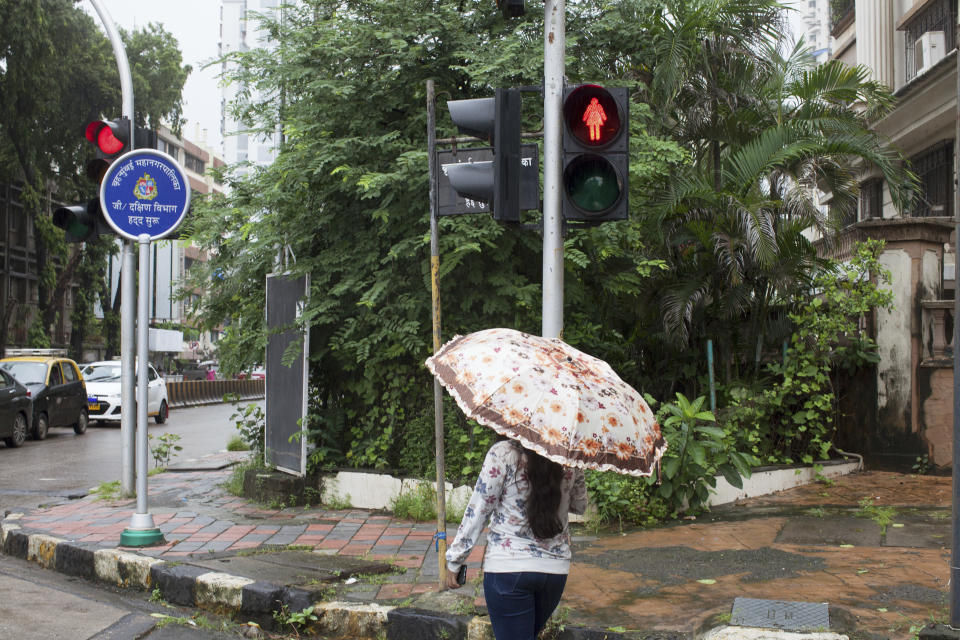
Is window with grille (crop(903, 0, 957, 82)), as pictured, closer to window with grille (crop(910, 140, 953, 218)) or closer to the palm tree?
window with grille (crop(910, 140, 953, 218))

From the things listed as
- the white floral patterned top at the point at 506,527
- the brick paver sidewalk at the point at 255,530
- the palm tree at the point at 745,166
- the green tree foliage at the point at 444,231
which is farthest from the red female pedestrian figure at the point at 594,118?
the palm tree at the point at 745,166

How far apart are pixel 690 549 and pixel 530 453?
352 centimetres

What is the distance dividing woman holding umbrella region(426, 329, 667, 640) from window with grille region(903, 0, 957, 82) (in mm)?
14141

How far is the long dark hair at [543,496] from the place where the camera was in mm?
3379

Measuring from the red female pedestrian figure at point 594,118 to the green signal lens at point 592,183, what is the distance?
0.40 feet

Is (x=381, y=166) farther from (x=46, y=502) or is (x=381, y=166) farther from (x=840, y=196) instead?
(x=840, y=196)

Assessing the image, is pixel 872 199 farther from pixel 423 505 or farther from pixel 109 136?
pixel 109 136

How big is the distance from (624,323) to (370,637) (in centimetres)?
574

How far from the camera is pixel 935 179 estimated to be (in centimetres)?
1600

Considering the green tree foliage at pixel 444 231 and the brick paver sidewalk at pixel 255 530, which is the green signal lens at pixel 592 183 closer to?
the green tree foliage at pixel 444 231

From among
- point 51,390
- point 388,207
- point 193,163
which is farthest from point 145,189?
point 193,163

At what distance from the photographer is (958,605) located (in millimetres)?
4246

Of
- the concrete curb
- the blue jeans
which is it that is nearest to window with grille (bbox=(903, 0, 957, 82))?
the concrete curb

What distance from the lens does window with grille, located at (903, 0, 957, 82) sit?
15.2 metres
